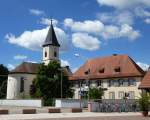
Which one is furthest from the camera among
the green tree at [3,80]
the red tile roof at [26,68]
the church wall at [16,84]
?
the green tree at [3,80]

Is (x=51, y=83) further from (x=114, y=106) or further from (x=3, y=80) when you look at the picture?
(x=3, y=80)

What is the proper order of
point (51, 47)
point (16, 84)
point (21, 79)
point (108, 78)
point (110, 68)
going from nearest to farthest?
point (108, 78) < point (110, 68) < point (16, 84) < point (21, 79) < point (51, 47)

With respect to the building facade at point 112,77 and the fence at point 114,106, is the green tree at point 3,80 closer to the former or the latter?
the building facade at point 112,77

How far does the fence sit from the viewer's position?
48.0 meters

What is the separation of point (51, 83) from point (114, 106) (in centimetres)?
2376

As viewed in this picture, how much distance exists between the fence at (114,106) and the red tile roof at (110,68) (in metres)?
25.6

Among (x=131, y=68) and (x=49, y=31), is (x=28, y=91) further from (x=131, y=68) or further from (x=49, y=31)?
(x=131, y=68)

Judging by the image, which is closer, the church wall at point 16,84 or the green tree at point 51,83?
the green tree at point 51,83

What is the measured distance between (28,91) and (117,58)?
2829 centimetres

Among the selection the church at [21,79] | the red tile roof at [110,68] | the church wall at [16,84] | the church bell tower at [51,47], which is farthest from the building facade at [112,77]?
the church bell tower at [51,47]

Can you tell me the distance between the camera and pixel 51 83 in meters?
70.9

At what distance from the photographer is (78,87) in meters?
86.4

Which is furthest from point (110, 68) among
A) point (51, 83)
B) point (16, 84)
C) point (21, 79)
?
point (16, 84)

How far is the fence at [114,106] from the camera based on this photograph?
48031mm
